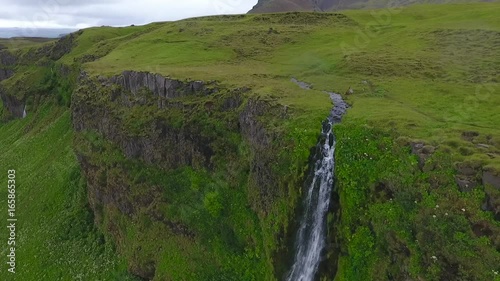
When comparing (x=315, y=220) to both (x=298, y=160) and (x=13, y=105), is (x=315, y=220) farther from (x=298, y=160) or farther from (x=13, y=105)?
(x=13, y=105)

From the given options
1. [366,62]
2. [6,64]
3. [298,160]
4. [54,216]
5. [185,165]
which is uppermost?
[366,62]

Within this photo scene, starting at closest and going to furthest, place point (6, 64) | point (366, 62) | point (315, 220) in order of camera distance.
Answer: point (315, 220) < point (366, 62) < point (6, 64)

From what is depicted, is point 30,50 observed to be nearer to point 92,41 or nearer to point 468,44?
point 92,41

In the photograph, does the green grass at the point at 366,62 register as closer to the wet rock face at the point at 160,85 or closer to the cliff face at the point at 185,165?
the wet rock face at the point at 160,85

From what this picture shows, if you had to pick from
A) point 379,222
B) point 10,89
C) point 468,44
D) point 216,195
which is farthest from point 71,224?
point 10,89

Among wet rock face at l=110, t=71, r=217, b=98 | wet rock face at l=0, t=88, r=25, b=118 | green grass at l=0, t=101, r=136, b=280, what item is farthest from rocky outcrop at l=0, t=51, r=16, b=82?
wet rock face at l=110, t=71, r=217, b=98

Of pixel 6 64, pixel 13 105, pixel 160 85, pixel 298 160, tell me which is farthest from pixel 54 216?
pixel 6 64
